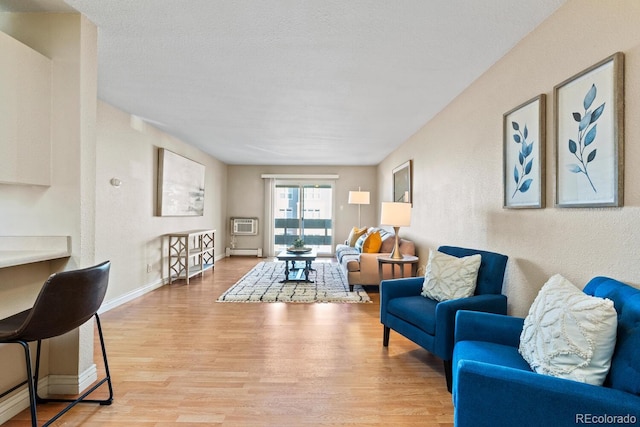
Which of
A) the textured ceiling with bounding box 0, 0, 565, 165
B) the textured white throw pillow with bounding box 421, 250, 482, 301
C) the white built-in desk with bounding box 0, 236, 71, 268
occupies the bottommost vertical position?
the textured white throw pillow with bounding box 421, 250, 482, 301

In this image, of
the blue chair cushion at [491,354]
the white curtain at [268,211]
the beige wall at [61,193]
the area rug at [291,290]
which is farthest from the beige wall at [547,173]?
the white curtain at [268,211]

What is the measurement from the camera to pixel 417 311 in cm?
244

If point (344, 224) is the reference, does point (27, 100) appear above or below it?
above

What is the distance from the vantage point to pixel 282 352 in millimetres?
2725

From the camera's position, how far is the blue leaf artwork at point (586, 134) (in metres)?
1.69

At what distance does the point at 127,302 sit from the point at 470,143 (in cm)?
448

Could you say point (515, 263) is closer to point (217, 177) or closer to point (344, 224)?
point (344, 224)

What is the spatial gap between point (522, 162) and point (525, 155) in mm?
59

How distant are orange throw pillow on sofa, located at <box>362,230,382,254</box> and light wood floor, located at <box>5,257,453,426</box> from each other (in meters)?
1.32

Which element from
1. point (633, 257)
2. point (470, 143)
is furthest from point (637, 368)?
point (470, 143)

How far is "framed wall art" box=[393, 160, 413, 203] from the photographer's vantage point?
5266 millimetres

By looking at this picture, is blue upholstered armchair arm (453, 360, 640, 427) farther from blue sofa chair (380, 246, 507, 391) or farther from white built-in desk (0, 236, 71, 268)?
white built-in desk (0, 236, 71, 268)

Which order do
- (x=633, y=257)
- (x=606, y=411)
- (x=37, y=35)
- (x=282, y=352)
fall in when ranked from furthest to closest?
(x=282, y=352)
(x=37, y=35)
(x=633, y=257)
(x=606, y=411)

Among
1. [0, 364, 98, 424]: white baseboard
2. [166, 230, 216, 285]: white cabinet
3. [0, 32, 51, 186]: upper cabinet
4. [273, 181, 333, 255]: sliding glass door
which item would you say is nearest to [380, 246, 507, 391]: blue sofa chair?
[0, 364, 98, 424]: white baseboard
